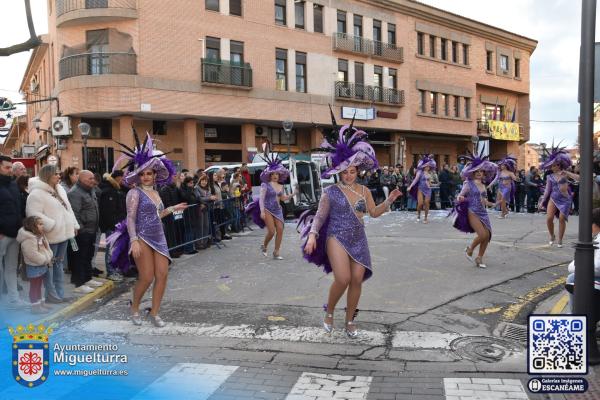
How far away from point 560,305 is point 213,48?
78.9 ft

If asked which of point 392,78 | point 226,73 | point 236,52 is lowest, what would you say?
point 226,73

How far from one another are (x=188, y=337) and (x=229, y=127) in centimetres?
2538

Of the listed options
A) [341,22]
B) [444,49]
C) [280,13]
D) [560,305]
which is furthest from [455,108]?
[560,305]

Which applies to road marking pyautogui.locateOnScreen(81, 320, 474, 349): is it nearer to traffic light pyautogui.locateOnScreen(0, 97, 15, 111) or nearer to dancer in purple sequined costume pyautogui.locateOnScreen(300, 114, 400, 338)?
dancer in purple sequined costume pyautogui.locateOnScreen(300, 114, 400, 338)

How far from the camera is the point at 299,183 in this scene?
2025 centimetres

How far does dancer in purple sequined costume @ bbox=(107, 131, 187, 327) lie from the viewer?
6.44 meters

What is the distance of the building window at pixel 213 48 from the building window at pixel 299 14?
5.72 m

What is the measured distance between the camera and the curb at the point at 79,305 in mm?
6710

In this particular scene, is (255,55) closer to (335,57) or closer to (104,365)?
(335,57)

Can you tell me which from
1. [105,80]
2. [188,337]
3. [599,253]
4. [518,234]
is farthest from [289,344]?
[105,80]

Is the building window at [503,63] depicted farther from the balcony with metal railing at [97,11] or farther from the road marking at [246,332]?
the road marking at [246,332]

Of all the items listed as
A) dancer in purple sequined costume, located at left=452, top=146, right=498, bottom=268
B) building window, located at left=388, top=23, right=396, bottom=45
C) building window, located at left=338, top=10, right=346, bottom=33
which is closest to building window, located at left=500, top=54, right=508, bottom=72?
building window, located at left=388, top=23, right=396, bottom=45

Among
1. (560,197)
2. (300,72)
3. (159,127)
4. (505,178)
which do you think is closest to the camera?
(560,197)

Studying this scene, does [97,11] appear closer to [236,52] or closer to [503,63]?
[236,52]
